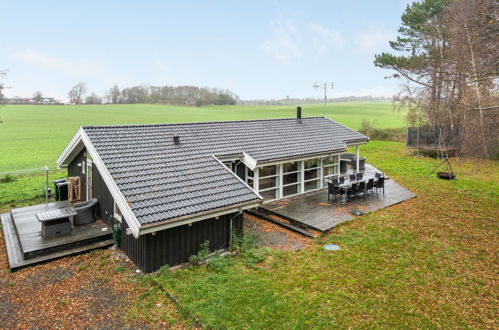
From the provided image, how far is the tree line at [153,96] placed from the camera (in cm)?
5722

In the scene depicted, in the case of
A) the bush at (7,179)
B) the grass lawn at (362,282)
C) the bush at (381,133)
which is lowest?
the grass lawn at (362,282)

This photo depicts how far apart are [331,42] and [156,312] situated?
68910 millimetres

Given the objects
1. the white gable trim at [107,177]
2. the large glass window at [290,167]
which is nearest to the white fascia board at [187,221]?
the white gable trim at [107,177]

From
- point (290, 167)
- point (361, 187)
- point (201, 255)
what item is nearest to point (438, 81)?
point (361, 187)

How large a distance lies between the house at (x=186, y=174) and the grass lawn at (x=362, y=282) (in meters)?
1.07

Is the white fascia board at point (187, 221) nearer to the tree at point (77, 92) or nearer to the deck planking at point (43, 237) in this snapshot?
the deck planking at point (43, 237)

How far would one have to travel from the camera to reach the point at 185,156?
1073 centimetres

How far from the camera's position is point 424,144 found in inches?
1076

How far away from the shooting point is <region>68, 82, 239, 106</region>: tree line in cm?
5722

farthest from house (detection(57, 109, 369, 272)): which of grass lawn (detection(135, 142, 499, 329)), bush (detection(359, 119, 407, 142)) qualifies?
bush (detection(359, 119, 407, 142))

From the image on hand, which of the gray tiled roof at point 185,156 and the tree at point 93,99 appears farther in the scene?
the tree at point 93,99

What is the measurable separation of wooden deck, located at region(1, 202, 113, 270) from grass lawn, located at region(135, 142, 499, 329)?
2924 mm

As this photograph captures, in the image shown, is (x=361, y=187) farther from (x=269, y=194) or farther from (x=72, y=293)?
(x=72, y=293)

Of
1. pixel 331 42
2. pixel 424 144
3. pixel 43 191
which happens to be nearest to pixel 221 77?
pixel 331 42
